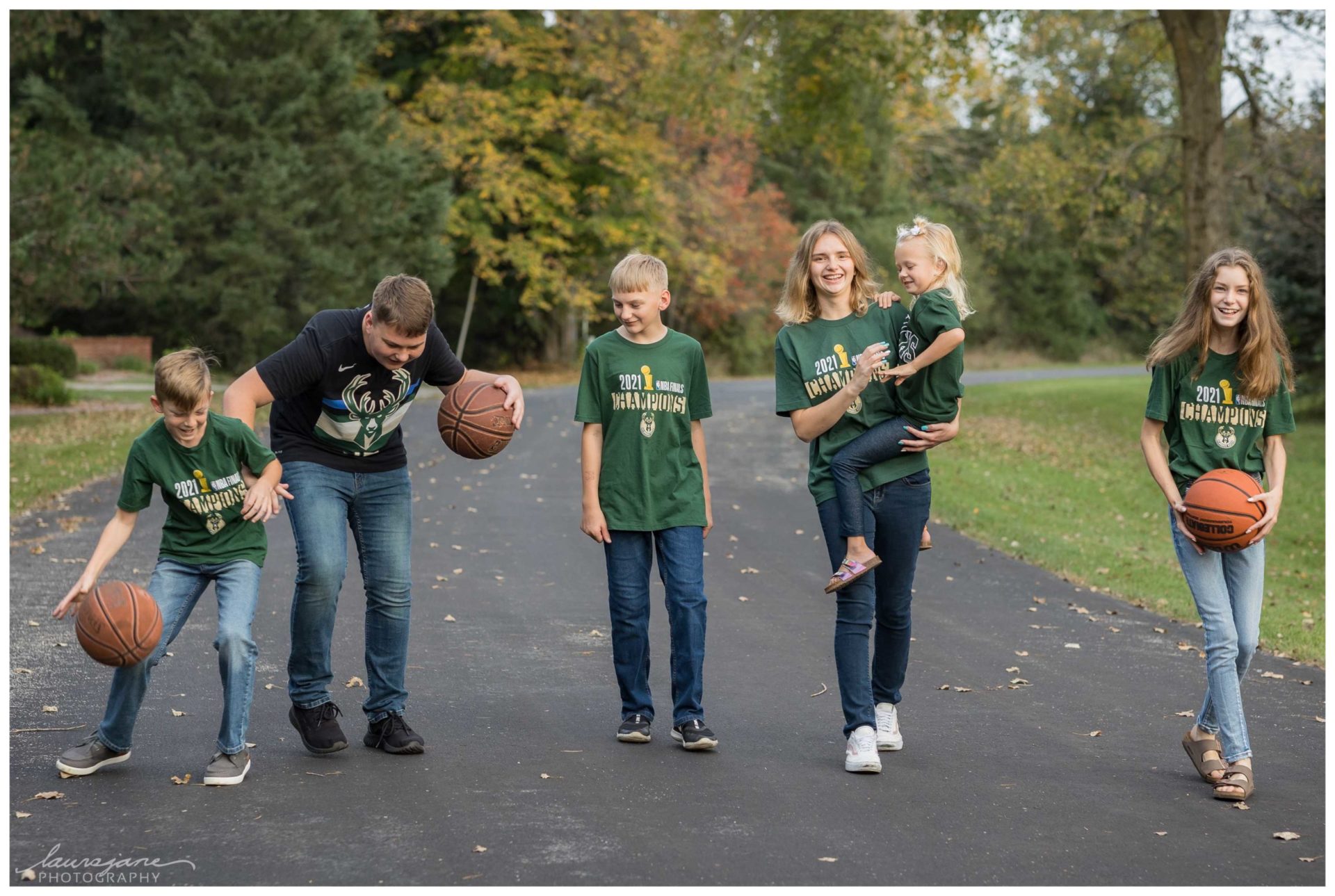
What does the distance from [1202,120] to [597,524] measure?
835 inches

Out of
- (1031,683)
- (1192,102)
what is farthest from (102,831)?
(1192,102)

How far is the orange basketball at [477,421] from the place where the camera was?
6.14 m

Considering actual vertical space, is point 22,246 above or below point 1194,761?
above

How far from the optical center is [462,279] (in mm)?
44375

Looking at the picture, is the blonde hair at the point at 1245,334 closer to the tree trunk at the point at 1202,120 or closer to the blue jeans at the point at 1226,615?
the blue jeans at the point at 1226,615

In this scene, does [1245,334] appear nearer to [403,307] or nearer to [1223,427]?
[1223,427]

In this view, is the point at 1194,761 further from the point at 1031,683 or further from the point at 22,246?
the point at 22,246

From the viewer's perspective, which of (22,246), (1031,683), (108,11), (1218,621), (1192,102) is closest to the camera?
(1218,621)

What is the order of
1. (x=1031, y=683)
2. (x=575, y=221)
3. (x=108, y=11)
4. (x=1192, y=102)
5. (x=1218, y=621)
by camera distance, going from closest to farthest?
(x=1218, y=621) → (x=1031, y=683) → (x=1192, y=102) → (x=108, y=11) → (x=575, y=221)

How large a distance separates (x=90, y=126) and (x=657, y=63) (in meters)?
13.9

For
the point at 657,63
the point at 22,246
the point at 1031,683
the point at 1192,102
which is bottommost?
the point at 1031,683

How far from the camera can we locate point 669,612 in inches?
245

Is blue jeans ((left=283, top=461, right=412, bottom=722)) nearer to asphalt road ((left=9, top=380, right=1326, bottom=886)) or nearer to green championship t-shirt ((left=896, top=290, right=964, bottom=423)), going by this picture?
asphalt road ((left=9, top=380, right=1326, bottom=886))

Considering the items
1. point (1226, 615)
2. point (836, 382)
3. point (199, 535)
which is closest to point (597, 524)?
point (836, 382)
